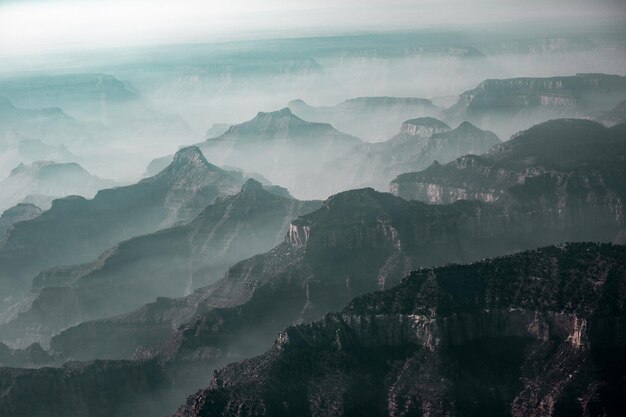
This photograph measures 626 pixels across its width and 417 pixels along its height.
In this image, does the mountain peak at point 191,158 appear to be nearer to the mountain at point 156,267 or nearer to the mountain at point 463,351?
the mountain at point 156,267

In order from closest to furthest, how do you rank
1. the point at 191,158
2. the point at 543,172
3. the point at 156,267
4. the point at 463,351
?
the point at 463,351, the point at 543,172, the point at 156,267, the point at 191,158

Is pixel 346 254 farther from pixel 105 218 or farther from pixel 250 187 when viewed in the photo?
pixel 105 218

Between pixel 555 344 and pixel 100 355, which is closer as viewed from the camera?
pixel 555 344

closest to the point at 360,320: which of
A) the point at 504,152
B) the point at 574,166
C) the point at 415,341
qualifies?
the point at 415,341

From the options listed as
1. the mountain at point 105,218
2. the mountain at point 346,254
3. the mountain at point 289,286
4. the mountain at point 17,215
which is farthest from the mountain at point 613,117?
the mountain at point 17,215

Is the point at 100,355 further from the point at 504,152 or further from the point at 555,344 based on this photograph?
the point at 504,152

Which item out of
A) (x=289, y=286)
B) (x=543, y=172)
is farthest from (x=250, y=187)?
(x=543, y=172)

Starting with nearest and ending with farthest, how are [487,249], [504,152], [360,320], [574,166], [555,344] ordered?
[555,344] < [360,320] < [487,249] < [574,166] < [504,152]

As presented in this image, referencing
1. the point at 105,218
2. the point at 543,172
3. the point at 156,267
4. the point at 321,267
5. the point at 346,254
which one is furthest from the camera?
the point at 105,218

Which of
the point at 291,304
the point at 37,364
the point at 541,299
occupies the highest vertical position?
the point at 541,299
